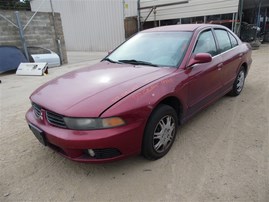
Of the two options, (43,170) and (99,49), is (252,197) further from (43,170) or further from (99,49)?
(99,49)

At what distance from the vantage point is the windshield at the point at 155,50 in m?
2.95

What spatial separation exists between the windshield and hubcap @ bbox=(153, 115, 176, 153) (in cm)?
74

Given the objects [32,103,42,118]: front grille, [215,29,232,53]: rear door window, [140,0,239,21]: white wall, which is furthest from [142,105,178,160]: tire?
[140,0,239,21]: white wall

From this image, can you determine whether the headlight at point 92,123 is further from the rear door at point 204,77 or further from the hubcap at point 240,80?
the hubcap at point 240,80

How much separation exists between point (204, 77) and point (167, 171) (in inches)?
Result: 58.0

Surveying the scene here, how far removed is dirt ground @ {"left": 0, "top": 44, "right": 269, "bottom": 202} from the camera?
212cm

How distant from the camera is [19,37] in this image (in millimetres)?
9086

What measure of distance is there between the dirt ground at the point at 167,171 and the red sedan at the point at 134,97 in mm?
293

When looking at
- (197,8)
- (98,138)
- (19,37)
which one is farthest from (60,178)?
(197,8)

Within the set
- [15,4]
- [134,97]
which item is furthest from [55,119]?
[15,4]

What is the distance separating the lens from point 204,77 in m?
3.15

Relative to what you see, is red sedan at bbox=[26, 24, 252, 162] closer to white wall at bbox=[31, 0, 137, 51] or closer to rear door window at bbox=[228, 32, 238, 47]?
rear door window at bbox=[228, 32, 238, 47]

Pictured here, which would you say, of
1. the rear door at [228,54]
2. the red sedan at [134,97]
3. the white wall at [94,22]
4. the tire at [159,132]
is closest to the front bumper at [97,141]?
the red sedan at [134,97]

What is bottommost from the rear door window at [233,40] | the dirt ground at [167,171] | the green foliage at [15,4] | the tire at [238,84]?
the dirt ground at [167,171]
